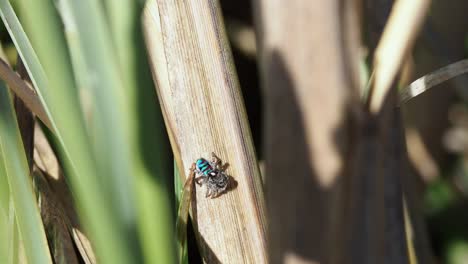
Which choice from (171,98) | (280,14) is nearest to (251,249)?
(171,98)

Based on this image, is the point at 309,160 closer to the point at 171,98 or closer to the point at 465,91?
the point at 171,98

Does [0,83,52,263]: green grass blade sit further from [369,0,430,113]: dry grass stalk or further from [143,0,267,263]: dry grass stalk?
[369,0,430,113]: dry grass stalk

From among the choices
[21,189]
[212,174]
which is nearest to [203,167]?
[212,174]

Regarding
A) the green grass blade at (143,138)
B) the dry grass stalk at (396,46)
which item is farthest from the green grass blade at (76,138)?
the dry grass stalk at (396,46)

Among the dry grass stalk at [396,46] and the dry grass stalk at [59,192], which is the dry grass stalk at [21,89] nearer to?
the dry grass stalk at [59,192]

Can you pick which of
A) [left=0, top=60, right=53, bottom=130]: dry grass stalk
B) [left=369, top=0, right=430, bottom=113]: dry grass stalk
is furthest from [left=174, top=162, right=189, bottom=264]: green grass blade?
[left=369, top=0, right=430, bottom=113]: dry grass stalk

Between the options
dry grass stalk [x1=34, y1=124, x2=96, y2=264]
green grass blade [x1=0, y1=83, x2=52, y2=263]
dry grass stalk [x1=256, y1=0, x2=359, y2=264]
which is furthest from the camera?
dry grass stalk [x1=34, y1=124, x2=96, y2=264]
